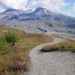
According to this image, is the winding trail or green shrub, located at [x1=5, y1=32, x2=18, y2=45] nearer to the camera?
the winding trail

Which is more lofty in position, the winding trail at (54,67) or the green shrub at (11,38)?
the winding trail at (54,67)

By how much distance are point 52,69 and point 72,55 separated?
9.80 meters

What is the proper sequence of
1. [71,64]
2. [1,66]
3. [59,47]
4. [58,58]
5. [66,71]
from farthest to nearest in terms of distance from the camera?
[59,47]
[58,58]
[71,64]
[1,66]
[66,71]

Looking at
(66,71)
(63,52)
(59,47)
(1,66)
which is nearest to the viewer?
(66,71)

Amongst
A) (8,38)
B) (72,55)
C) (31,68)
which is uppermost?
(31,68)

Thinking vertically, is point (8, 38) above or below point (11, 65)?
below

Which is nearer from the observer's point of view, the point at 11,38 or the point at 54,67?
the point at 54,67

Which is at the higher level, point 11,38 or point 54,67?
point 54,67

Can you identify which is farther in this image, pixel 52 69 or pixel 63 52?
pixel 63 52

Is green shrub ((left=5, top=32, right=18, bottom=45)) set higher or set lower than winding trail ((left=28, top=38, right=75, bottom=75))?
lower

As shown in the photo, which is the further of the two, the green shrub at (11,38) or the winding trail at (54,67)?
the green shrub at (11,38)

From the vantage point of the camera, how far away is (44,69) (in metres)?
28.7

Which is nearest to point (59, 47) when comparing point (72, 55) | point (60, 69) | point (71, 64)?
point (72, 55)

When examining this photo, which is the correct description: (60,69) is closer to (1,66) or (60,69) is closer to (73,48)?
(1,66)
